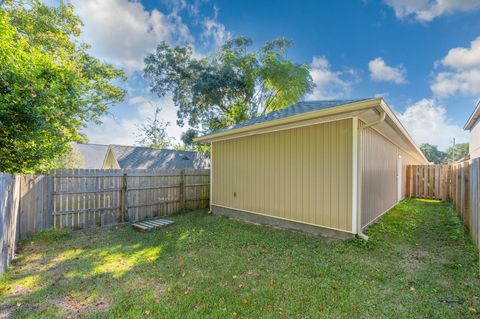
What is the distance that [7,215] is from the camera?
3.28 metres

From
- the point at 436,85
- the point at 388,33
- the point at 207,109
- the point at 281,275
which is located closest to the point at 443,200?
the point at 436,85

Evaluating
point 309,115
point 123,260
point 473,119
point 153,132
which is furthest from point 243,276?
point 153,132

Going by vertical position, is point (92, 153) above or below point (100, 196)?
above

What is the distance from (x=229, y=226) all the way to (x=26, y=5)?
39.2ft

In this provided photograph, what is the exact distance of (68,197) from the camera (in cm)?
523

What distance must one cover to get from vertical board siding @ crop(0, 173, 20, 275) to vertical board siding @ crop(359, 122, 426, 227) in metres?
6.13

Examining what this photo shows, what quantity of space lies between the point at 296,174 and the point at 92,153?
20263 mm

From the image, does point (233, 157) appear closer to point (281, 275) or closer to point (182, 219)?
point (182, 219)

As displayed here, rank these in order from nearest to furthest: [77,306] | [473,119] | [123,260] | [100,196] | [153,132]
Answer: [77,306], [123,260], [100,196], [473,119], [153,132]

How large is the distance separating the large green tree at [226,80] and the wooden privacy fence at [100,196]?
8.24 m

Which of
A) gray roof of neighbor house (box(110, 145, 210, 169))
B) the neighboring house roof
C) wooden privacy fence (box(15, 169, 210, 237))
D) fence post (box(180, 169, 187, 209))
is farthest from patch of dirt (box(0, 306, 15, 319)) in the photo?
the neighboring house roof

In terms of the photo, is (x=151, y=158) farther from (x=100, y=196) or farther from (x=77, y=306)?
(x=77, y=306)

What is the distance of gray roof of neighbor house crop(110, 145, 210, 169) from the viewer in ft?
43.3

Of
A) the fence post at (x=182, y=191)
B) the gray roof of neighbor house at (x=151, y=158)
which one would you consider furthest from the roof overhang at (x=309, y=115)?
the gray roof of neighbor house at (x=151, y=158)
